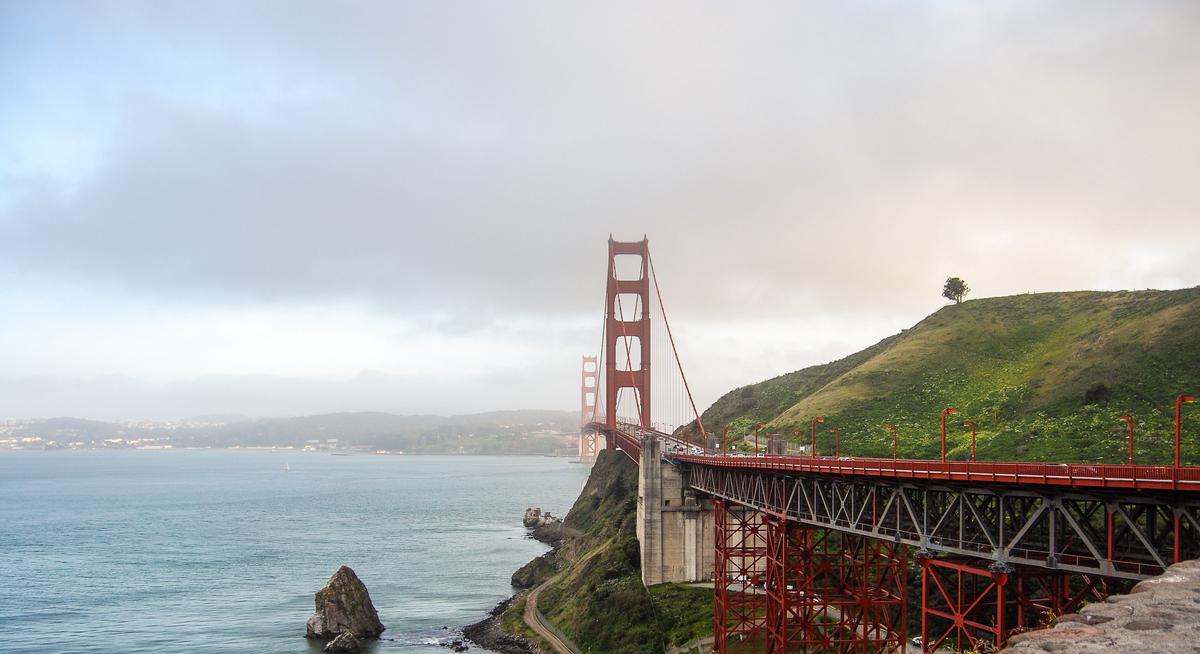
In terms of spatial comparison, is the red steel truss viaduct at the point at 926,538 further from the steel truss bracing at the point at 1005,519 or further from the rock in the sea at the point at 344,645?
the rock in the sea at the point at 344,645

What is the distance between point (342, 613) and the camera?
58469mm

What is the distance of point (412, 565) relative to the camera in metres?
88.8

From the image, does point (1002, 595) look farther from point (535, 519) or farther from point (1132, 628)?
point (535, 519)

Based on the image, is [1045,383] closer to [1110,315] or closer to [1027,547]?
[1110,315]

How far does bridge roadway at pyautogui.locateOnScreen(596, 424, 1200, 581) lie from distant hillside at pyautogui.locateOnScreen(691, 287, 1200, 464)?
2350 centimetres

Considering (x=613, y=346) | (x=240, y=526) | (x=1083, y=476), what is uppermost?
(x=613, y=346)

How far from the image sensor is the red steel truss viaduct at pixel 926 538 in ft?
74.0

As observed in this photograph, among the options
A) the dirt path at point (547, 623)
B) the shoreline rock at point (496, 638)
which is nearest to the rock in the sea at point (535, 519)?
the dirt path at point (547, 623)

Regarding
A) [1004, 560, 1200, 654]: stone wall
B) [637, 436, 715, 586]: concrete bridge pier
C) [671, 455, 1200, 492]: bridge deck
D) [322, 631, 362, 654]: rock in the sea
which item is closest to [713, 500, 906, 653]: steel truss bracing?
[671, 455, 1200, 492]: bridge deck

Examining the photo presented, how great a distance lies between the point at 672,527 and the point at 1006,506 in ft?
114

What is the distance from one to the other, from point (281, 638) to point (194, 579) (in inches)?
1089

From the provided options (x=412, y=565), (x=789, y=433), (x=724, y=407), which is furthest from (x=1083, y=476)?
(x=724, y=407)

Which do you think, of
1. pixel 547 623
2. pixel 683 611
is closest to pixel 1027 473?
pixel 683 611

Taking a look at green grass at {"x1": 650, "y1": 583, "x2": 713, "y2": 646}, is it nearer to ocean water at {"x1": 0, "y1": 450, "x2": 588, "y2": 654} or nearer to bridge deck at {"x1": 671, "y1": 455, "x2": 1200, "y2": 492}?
ocean water at {"x1": 0, "y1": 450, "x2": 588, "y2": 654}
